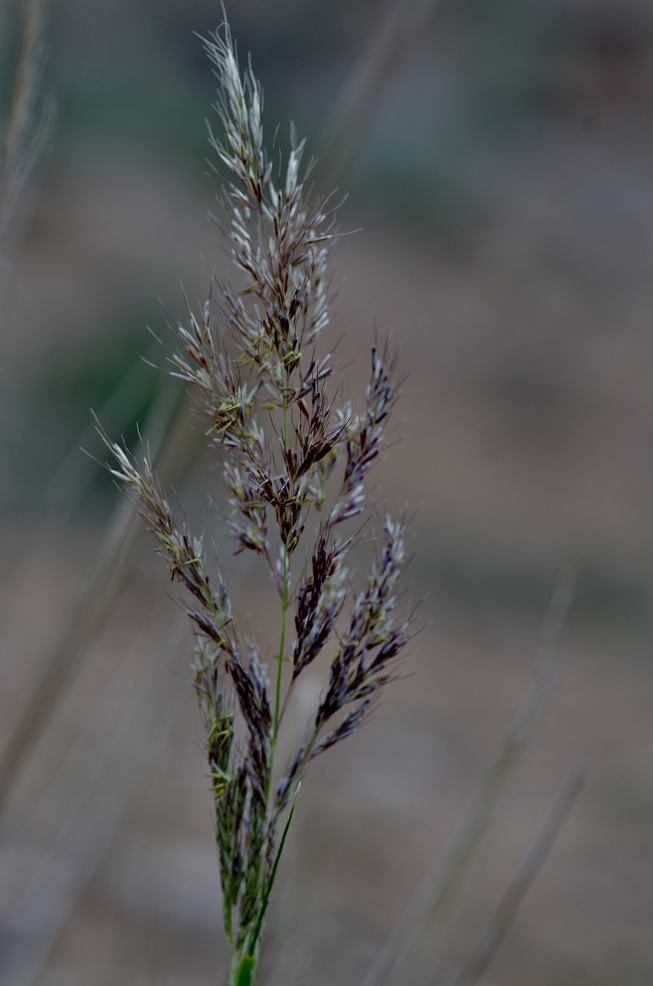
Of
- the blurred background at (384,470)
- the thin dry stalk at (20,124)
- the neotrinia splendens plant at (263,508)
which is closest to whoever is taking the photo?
the neotrinia splendens plant at (263,508)

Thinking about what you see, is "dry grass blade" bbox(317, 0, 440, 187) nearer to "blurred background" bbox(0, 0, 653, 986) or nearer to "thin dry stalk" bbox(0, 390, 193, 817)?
"blurred background" bbox(0, 0, 653, 986)

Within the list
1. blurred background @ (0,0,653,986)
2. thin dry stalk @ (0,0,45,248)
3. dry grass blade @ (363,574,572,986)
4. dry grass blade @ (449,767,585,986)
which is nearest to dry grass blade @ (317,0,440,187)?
blurred background @ (0,0,653,986)

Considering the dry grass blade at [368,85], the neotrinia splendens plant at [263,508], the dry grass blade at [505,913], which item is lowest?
the dry grass blade at [505,913]

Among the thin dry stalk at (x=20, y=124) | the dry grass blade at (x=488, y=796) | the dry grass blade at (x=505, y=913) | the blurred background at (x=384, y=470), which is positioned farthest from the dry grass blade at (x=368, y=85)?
the dry grass blade at (x=505, y=913)

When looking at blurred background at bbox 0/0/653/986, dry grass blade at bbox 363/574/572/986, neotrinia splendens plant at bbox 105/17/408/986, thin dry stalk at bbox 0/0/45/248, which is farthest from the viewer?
blurred background at bbox 0/0/653/986

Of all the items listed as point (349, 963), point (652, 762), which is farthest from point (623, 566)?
point (349, 963)

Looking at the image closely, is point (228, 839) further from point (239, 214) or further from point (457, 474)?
point (457, 474)

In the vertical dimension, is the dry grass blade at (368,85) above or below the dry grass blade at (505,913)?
above

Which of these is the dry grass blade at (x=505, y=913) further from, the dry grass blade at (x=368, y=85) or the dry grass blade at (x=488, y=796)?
the dry grass blade at (x=368, y=85)

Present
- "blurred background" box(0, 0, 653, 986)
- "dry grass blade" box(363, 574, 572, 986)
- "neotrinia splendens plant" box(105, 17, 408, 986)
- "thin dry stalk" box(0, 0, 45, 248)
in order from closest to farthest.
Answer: "neotrinia splendens plant" box(105, 17, 408, 986)
"thin dry stalk" box(0, 0, 45, 248)
"dry grass blade" box(363, 574, 572, 986)
"blurred background" box(0, 0, 653, 986)
